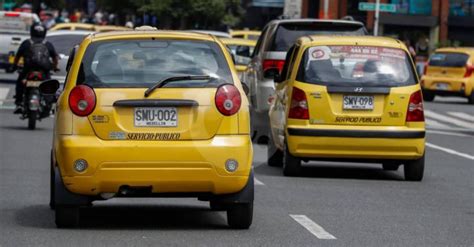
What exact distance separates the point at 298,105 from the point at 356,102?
25.1 inches

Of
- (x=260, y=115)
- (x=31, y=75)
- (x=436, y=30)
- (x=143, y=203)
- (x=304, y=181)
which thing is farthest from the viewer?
(x=436, y=30)

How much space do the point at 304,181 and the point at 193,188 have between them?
541cm

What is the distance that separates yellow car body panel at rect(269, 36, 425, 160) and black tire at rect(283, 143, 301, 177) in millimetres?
101

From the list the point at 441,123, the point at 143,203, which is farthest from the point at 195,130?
the point at 441,123

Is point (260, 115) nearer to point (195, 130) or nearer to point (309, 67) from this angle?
point (309, 67)

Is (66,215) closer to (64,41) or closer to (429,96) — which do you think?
(64,41)

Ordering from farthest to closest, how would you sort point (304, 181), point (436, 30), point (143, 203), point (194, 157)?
point (436, 30) < point (304, 181) < point (143, 203) < point (194, 157)

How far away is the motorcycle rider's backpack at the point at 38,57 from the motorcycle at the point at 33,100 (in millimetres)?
136

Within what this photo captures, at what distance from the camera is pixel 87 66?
11.6 metres

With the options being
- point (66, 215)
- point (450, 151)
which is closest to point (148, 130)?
point (66, 215)

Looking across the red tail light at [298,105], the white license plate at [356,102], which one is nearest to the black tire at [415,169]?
the white license plate at [356,102]

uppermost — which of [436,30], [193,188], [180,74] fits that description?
[180,74]

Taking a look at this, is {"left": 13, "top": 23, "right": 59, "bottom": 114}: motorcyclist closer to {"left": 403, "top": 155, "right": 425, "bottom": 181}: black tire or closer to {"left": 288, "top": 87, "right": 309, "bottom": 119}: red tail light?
{"left": 288, "top": 87, "right": 309, "bottom": 119}: red tail light

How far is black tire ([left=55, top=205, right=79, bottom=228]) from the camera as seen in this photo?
11.5m
